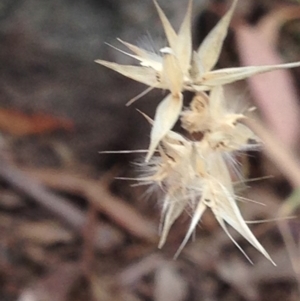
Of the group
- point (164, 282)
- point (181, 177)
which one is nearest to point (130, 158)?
point (164, 282)

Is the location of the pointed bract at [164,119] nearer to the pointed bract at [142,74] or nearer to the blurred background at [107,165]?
the pointed bract at [142,74]

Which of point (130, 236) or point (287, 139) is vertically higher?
point (287, 139)

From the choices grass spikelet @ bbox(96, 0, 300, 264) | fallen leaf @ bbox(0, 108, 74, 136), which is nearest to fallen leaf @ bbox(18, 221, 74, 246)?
fallen leaf @ bbox(0, 108, 74, 136)

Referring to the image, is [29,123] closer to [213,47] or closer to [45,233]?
[45,233]

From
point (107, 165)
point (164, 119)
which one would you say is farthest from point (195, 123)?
point (107, 165)

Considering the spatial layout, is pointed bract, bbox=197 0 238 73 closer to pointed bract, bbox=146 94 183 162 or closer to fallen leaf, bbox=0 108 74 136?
pointed bract, bbox=146 94 183 162

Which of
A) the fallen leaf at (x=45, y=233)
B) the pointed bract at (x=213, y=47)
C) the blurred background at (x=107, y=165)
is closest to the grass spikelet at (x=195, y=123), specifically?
the pointed bract at (x=213, y=47)

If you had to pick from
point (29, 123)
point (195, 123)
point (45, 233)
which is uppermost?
point (195, 123)

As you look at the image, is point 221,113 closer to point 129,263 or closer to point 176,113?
point 176,113

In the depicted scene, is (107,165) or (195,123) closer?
(195,123)
